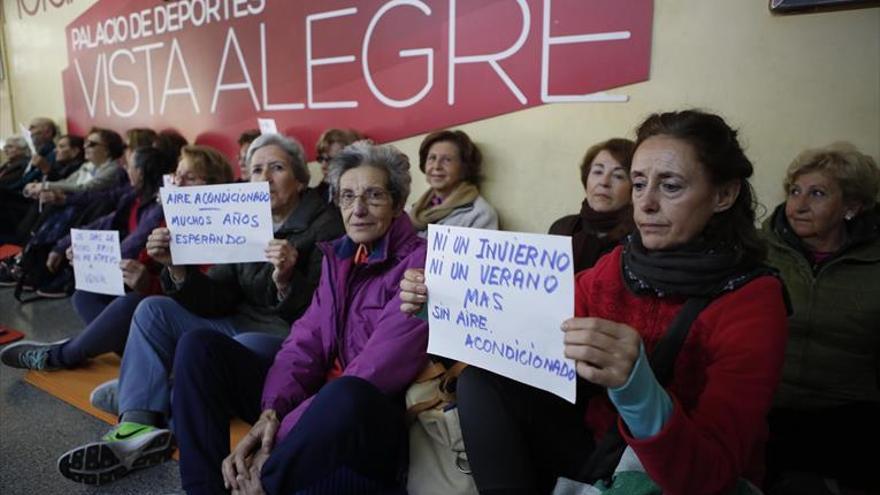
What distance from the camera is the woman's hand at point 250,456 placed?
1.40m

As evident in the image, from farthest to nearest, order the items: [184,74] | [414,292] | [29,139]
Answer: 1. [29,139]
2. [184,74]
3. [414,292]

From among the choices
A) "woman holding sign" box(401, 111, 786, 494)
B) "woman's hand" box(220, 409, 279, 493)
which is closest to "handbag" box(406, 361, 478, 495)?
"woman holding sign" box(401, 111, 786, 494)

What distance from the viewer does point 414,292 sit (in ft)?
4.27

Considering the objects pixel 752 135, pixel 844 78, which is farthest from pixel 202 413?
pixel 844 78

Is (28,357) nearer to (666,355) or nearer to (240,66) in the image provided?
(240,66)

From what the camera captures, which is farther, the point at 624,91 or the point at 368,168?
the point at 624,91

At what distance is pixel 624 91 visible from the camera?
8.01ft

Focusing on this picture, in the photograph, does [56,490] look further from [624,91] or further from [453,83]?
[624,91]

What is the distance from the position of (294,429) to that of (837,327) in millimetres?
1614

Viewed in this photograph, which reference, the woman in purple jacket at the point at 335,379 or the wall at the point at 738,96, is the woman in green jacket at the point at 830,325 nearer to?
the wall at the point at 738,96

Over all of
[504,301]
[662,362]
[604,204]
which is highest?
[604,204]

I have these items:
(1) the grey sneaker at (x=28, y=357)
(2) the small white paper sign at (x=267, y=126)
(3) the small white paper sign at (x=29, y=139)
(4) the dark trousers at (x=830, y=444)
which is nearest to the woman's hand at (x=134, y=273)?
(1) the grey sneaker at (x=28, y=357)

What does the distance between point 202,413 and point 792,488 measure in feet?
5.46

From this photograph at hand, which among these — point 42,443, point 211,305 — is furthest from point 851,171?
point 42,443
